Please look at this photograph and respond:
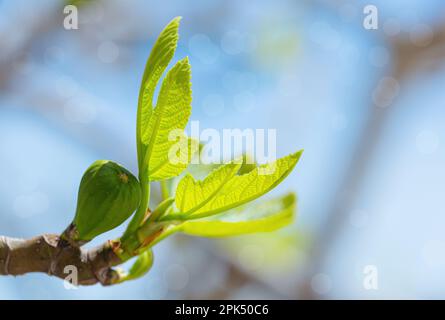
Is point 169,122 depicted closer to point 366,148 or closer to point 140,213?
point 140,213

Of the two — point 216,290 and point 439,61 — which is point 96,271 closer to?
point 216,290

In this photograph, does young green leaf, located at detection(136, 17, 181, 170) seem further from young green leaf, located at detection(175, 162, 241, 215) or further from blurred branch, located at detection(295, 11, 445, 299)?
blurred branch, located at detection(295, 11, 445, 299)

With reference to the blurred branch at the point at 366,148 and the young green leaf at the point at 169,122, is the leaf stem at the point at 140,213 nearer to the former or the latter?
the young green leaf at the point at 169,122

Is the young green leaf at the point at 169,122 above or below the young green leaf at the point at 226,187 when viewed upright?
above

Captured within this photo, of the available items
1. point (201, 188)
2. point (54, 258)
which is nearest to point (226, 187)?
point (201, 188)

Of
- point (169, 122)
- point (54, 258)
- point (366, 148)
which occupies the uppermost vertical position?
point (366, 148)

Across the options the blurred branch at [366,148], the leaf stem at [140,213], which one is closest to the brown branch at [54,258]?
the leaf stem at [140,213]
